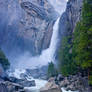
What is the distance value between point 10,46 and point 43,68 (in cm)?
1346

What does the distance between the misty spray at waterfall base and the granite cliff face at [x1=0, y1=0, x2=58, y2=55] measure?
62.7 inches

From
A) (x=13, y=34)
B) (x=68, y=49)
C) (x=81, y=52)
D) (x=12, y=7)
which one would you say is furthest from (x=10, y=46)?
(x=81, y=52)

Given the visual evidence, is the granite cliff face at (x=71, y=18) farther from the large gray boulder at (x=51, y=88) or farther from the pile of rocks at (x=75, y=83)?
the large gray boulder at (x=51, y=88)

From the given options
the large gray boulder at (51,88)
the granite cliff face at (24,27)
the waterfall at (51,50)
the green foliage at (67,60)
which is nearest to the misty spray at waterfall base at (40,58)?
the waterfall at (51,50)

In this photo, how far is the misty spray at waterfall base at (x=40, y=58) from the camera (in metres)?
47.4

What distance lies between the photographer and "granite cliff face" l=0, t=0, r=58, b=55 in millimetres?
47719

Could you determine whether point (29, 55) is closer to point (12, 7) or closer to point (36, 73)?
point (36, 73)

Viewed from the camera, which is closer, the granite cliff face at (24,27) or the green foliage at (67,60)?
the green foliage at (67,60)

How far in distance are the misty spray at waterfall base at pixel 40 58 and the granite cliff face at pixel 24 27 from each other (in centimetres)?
159

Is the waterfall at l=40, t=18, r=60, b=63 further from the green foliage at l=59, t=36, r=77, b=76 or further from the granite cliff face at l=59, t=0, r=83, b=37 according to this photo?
the green foliage at l=59, t=36, r=77, b=76

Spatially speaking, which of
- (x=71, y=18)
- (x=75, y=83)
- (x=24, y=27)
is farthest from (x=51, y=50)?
(x=75, y=83)

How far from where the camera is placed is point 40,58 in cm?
5041

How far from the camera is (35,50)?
5169 centimetres

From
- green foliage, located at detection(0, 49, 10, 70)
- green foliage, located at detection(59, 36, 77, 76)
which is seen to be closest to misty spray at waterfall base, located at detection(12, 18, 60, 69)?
green foliage, located at detection(59, 36, 77, 76)
